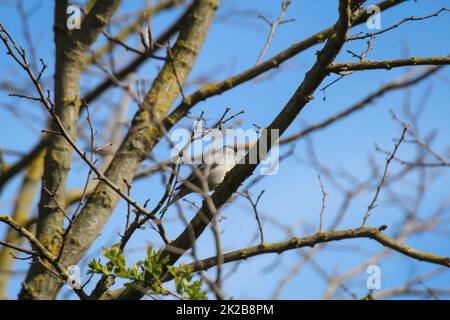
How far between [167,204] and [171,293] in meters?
0.69

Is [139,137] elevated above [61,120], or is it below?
below

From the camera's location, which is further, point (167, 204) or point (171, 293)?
point (167, 204)

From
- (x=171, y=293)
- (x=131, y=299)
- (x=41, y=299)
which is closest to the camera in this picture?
(x=171, y=293)

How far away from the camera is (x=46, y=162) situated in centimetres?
438

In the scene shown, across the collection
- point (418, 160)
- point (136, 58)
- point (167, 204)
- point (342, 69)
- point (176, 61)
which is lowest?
point (167, 204)

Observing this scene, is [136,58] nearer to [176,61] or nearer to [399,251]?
[176,61]

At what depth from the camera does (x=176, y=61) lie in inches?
182

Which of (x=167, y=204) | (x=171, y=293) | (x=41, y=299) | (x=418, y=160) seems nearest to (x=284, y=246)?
(x=167, y=204)

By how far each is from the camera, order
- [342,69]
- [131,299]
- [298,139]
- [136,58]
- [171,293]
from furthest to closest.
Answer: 1. [136,58]
2. [298,139]
3. [131,299]
4. [342,69]
5. [171,293]

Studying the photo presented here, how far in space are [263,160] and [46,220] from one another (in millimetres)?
2037

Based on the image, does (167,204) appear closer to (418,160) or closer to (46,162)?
(46,162)

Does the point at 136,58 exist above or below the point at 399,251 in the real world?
above

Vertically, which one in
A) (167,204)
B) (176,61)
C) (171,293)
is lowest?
(171,293)
